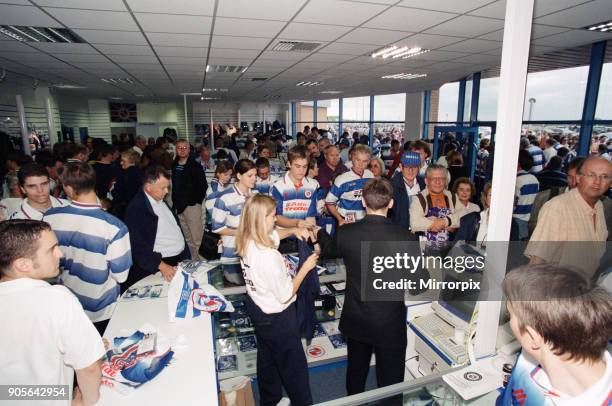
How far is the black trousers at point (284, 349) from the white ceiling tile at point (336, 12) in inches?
100.0

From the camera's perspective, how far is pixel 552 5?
10.1 feet

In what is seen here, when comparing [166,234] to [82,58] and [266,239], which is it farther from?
[82,58]

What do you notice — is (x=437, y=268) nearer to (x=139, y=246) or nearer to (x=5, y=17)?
(x=139, y=246)

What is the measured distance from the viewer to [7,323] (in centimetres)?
122

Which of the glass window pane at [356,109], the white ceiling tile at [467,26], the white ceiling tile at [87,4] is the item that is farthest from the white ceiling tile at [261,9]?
the glass window pane at [356,109]

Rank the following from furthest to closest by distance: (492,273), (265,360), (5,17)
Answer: (5,17)
(265,360)
(492,273)

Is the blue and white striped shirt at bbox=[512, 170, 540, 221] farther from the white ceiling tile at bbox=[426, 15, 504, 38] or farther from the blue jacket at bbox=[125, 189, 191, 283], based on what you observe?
the blue jacket at bbox=[125, 189, 191, 283]

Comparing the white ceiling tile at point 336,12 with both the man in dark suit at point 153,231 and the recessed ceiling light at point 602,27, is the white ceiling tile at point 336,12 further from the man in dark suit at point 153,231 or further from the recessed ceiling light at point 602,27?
the recessed ceiling light at point 602,27

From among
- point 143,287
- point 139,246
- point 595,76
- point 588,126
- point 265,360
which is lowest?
point 265,360

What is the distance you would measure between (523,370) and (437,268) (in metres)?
1.67

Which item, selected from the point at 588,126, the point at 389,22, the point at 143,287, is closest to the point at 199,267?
the point at 143,287

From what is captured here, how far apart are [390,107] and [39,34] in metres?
11.1

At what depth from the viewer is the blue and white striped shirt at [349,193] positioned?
3.89 m

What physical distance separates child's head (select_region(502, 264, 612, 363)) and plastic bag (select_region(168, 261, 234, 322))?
174 centimetres
